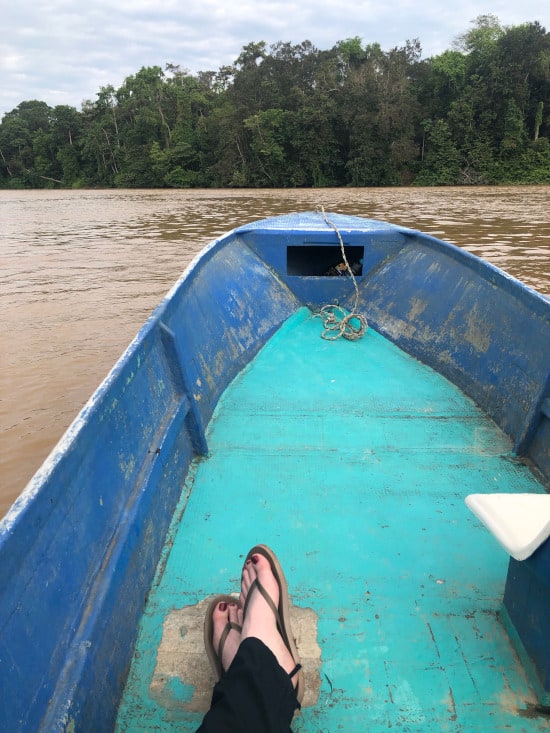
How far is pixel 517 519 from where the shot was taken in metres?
1.16

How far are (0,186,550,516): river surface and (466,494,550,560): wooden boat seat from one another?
113 inches

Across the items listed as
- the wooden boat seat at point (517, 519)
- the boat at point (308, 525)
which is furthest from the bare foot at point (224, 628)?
the wooden boat seat at point (517, 519)

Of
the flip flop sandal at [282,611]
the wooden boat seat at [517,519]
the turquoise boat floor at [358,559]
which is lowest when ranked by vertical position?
the turquoise boat floor at [358,559]

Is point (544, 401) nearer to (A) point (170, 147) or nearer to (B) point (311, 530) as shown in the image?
(B) point (311, 530)

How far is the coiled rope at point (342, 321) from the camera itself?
3932 mm

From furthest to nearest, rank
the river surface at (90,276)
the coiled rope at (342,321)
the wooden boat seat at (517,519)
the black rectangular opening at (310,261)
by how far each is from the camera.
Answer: the black rectangular opening at (310,261) < the river surface at (90,276) < the coiled rope at (342,321) < the wooden boat seat at (517,519)

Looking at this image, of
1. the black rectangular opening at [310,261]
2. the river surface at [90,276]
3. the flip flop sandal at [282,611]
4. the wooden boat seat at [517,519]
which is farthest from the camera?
the black rectangular opening at [310,261]

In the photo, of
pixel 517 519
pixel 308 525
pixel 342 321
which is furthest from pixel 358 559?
pixel 342 321

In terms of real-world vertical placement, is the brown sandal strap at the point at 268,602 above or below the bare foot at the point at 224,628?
above

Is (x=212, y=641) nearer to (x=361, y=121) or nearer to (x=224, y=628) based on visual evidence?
(x=224, y=628)

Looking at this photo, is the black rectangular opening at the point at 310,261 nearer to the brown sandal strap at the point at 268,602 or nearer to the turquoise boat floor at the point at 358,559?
the turquoise boat floor at the point at 358,559

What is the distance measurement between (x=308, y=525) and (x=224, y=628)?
0.59 m

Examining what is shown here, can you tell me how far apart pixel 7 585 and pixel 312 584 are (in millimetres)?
989

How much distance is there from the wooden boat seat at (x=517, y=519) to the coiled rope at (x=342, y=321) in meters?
2.74
